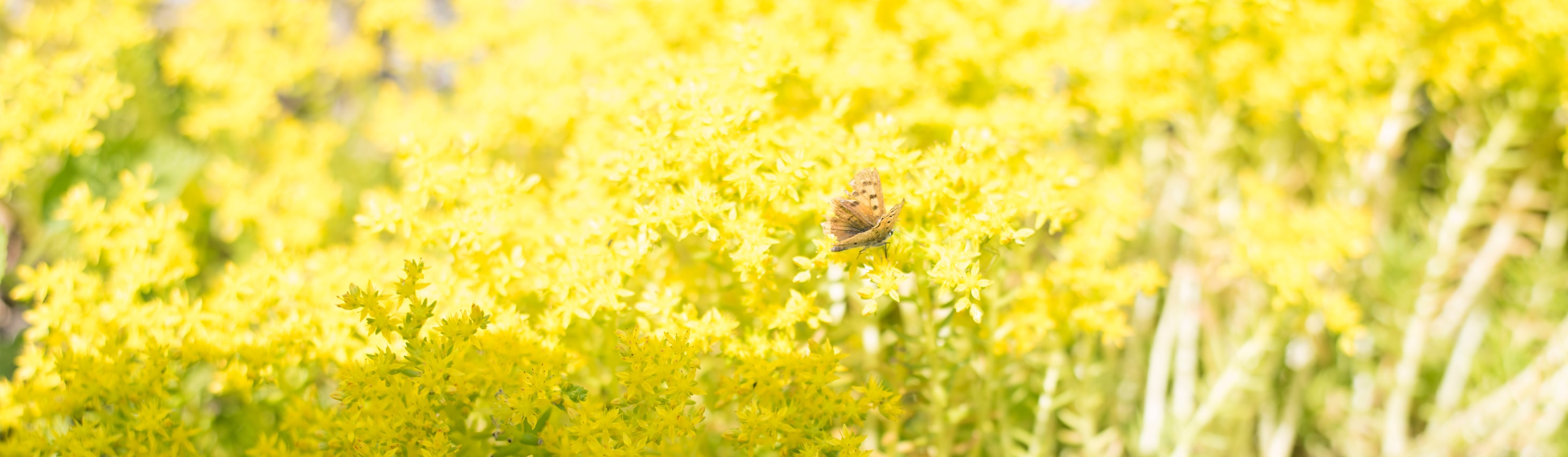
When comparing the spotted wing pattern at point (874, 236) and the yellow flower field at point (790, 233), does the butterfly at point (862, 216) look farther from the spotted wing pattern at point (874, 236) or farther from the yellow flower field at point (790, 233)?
the yellow flower field at point (790, 233)

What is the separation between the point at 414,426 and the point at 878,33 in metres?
1.73

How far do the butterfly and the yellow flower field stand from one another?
0.10 metres

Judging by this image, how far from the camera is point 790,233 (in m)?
1.62

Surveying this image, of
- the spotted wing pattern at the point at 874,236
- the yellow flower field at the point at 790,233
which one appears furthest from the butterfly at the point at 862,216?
the yellow flower field at the point at 790,233

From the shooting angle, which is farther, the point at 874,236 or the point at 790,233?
the point at 790,233

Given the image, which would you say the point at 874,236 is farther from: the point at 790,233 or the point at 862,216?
the point at 790,233

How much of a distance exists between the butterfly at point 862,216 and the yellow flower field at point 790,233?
101 mm

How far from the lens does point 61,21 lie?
302cm

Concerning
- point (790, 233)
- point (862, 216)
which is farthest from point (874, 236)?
point (790, 233)

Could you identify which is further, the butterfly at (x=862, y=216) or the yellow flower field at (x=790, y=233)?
the yellow flower field at (x=790, y=233)

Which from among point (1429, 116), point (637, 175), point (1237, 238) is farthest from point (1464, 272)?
point (637, 175)

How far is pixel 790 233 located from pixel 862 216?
289mm

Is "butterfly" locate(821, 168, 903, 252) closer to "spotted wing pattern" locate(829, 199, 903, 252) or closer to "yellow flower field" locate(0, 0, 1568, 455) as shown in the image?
"spotted wing pattern" locate(829, 199, 903, 252)

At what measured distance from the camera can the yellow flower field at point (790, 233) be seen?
61.4 inches
